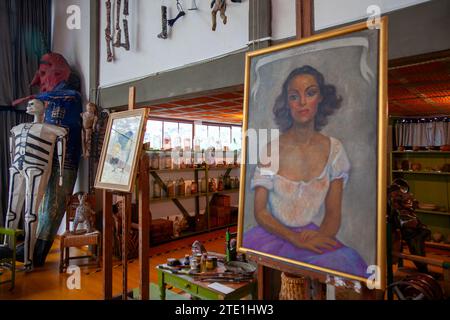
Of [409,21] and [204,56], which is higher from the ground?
[204,56]

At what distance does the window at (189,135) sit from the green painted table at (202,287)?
3255mm

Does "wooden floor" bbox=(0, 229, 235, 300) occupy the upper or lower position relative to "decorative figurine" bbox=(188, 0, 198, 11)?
lower

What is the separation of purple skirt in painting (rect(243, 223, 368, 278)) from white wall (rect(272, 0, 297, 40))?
1.52m

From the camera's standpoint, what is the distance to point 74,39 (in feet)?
14.9

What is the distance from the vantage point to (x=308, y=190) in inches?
49.6

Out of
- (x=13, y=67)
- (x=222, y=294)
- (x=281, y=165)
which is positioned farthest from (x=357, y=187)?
(x=13, y=67)

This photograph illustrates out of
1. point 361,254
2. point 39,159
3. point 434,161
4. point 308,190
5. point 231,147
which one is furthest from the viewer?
point 231,147

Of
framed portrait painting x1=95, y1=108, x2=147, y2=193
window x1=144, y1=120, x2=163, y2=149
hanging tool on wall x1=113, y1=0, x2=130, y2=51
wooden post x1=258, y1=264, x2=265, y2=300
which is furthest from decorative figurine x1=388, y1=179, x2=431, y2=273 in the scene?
window x1=144, y1=120, x2=163, y2=149

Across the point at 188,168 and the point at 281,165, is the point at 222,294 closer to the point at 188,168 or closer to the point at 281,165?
the point at 281,165

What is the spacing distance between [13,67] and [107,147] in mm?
3446

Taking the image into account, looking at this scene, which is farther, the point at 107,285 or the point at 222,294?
the point at 107,285

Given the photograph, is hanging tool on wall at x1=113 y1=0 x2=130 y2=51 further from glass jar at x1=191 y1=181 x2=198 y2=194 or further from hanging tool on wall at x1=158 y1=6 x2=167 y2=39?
glass jar at x1=191 y1=181 x2=198 y2=194

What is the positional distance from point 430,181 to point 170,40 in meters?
4.63

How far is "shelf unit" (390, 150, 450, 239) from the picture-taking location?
15.6ft
